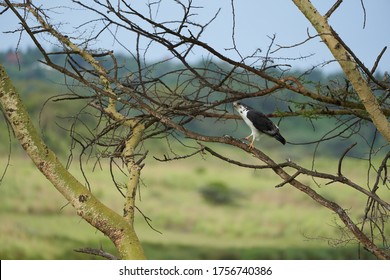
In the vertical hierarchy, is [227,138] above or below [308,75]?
below

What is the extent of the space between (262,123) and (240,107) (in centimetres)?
16

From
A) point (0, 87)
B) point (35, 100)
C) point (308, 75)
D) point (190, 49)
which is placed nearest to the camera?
point (0, 87)

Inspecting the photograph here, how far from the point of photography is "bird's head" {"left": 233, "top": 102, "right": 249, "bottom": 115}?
3654 millimetres

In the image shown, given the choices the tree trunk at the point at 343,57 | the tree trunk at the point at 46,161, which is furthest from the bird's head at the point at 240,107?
the tree trunk at the point at 46,161

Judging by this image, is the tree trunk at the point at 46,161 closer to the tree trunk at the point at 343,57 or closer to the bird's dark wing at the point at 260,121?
the bird's dark wing at the point at 260,121

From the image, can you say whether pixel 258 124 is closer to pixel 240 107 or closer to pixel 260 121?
pixel 260 121

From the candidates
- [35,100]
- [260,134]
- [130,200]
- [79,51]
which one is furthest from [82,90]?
[35,100]

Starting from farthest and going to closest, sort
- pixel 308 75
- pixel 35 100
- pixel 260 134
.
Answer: pixel 35 100
pixel 260 134
pixel 308 75

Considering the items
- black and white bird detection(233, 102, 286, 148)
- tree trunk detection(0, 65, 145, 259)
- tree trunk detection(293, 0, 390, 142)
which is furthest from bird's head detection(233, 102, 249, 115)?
Result: tree trunk detection(0, 65, 145, 259)

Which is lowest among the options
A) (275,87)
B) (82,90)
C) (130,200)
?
(130,200)

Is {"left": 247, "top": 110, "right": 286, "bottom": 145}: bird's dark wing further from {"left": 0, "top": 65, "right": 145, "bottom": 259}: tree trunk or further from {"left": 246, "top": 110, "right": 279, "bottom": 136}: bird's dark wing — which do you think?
{"left": 0, "top": 65, "right": 145, "bottom": 259}: tree trunk

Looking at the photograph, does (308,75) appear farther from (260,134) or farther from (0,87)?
(0,87)

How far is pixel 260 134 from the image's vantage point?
11.9ft
